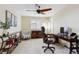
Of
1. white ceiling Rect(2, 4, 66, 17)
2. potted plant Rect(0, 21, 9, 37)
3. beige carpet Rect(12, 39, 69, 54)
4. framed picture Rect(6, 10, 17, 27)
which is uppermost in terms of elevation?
white ceiling Rect(2, 4, 66, 17)

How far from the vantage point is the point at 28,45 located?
240 centimetres

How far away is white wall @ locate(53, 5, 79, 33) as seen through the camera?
2225 millimetres

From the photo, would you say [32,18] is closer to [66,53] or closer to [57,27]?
[57,27]

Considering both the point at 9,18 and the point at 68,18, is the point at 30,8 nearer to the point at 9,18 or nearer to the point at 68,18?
the point at 9,18

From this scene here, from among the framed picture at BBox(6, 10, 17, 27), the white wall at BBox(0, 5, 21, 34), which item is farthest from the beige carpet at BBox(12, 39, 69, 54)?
the framed picture at BBox(6, 10, 17, 27)

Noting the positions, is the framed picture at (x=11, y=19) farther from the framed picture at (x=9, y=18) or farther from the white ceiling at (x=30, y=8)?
the white ceiling at (x=30, y=8)

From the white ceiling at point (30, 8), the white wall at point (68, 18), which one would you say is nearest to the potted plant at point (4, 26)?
the white ceiling at point (30, 8)

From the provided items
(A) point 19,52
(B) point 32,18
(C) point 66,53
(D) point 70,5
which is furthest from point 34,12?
(C) point 66,53

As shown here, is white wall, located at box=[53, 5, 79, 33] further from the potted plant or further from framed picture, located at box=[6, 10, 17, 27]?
the potted plant

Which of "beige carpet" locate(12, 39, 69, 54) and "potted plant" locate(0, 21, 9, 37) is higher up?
"potted plant" locate(0, 21, 9, 37)

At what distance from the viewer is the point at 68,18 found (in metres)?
2.32
